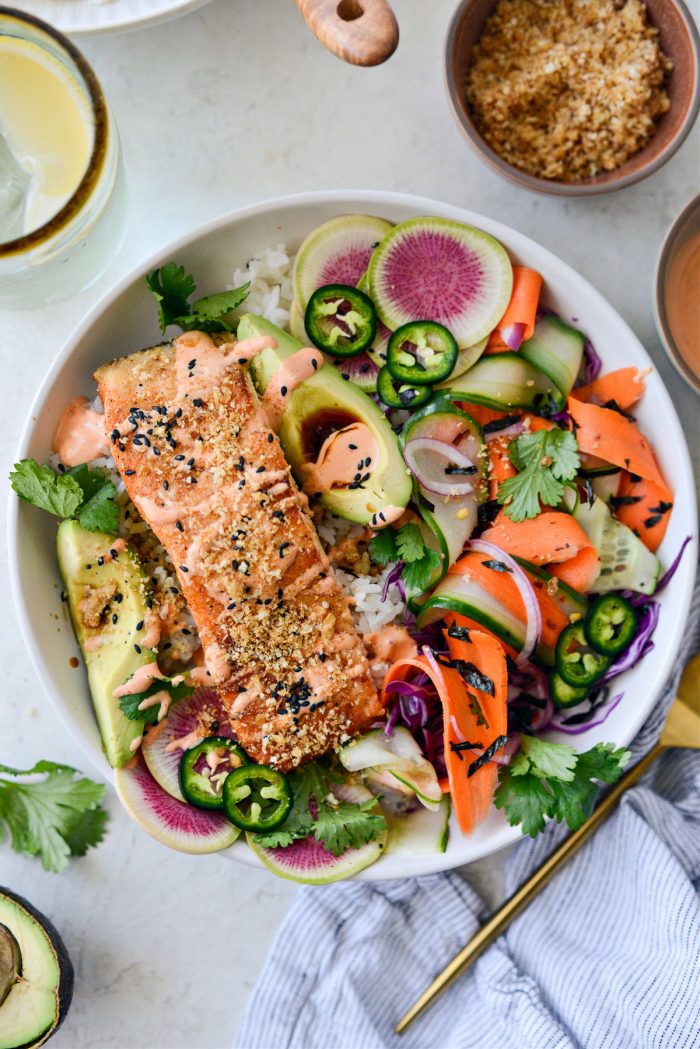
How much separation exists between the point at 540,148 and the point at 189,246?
1.17 m

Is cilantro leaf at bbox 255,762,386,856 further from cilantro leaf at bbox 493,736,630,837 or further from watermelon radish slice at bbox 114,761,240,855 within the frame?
cilantro leaf at bbox 493,736,630,837

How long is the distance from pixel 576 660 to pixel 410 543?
633 millimetres

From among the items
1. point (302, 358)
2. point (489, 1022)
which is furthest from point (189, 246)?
point (489, 1022)

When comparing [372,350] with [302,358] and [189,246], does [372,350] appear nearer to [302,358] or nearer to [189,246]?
[302,358]

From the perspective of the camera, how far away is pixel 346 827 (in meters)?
2.68

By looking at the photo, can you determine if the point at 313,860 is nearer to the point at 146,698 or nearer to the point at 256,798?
the point at 256,798

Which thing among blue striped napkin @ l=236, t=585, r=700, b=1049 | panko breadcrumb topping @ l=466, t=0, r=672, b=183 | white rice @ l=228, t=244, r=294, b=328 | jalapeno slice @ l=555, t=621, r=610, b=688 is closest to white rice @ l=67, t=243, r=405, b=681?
white rice @ l=228, t=244, r=294, b=328

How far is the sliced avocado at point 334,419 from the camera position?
269 centimetres

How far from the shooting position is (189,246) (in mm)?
2771

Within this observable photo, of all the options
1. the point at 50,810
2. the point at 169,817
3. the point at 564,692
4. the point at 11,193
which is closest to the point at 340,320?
the point at 11,193

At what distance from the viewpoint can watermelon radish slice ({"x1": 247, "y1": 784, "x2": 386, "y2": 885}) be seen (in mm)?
2699

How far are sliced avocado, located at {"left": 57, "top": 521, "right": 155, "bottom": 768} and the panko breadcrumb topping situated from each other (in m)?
1.78

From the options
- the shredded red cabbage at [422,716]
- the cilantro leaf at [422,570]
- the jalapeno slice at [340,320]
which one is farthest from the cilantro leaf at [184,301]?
the shredded red cabbage at [422,716]

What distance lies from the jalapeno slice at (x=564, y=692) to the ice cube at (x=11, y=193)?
213 centimetres
